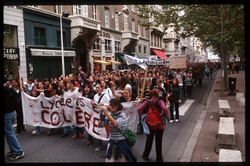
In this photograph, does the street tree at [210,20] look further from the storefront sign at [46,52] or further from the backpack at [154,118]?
the backpack at [154,118]

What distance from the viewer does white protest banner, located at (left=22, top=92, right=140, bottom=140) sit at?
23.5ft

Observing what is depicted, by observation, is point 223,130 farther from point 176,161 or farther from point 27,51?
point 27,51

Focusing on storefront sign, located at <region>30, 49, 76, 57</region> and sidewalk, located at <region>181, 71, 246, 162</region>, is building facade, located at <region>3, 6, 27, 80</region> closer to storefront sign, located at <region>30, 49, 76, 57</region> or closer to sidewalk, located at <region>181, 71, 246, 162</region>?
storefront sign, located at <region>30, 49, 76, 57</region>

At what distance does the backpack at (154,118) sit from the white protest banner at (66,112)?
183cm

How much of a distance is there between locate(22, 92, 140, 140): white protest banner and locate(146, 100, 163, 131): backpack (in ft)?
6.02

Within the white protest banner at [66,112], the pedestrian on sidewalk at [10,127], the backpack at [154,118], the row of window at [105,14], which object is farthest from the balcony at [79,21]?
the backpack at [154,118]

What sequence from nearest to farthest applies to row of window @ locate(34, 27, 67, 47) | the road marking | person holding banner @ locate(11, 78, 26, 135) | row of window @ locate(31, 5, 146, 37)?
person holding banner @ locate(11, 78, 26, 135), the road marking, row of window @ locate(34, 27, 67, 47), row of window @ locate(31, 5, 146, 37)

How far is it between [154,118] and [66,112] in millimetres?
3253

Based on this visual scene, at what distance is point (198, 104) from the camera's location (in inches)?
547

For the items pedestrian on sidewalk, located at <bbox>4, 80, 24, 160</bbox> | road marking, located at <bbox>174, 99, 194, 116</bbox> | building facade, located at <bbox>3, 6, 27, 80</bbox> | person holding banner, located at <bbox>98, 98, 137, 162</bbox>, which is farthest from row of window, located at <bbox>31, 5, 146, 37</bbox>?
person holding banner, located at <bbox>98, 98, 137, 162</bbox>

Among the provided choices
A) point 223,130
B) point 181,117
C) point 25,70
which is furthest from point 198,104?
point 25,70

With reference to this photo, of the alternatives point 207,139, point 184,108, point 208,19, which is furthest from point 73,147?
point 208,19

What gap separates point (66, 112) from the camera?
774cm

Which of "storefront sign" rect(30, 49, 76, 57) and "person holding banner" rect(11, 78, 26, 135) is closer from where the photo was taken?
"person holding banner" rect(11, 78, 26, 135)
